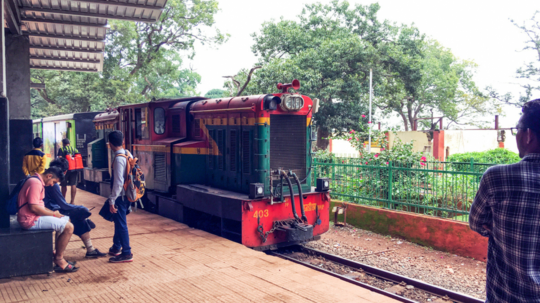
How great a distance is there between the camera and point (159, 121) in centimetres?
948

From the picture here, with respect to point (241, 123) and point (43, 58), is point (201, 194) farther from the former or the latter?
point (43, 58)

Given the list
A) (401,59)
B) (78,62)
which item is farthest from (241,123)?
(401,59)

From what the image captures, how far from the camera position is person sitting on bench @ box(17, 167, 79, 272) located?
4.92m

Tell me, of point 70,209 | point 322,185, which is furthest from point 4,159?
point 322,185

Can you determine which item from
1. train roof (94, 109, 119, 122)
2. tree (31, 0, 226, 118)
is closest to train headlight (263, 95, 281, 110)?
train roof (94, 109, 119, 122)

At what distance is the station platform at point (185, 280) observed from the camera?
4.52 metres

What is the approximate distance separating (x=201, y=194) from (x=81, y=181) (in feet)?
30.7

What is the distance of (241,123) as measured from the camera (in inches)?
295

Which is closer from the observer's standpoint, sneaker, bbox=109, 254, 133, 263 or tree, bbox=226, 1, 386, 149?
sneaker, bbox=109, 254, 133, 263

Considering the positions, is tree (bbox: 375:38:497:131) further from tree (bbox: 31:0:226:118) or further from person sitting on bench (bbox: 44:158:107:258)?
person sitting on bench (bbox: 44:158:107:258)

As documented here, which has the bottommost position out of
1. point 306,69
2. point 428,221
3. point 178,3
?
point 428,221

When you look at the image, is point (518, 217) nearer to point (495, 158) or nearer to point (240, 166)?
point (240, 166)

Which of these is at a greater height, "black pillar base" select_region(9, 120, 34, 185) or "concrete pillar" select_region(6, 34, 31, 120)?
"concrete pillar" select_region(6, 34, 31, 120)

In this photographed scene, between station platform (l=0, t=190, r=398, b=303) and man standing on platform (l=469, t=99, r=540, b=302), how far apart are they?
2458 mm
